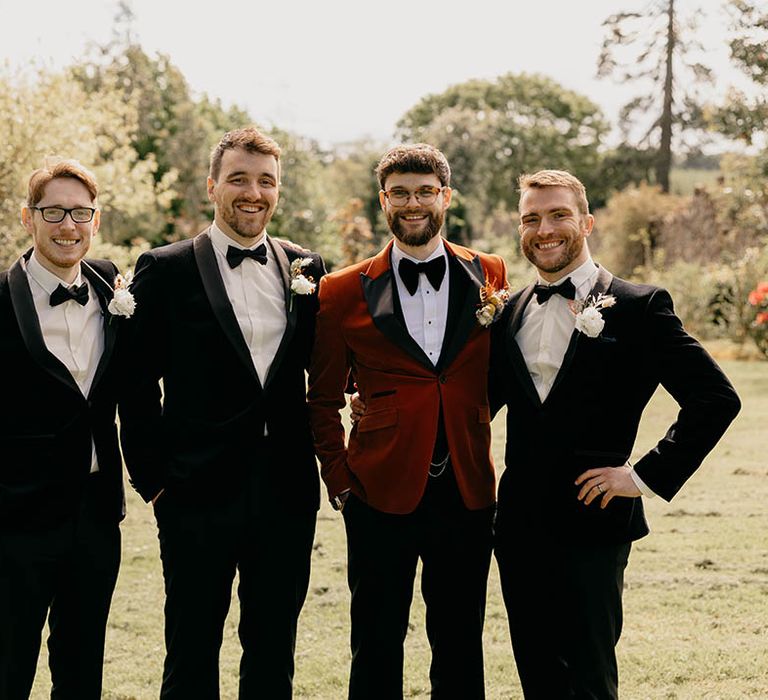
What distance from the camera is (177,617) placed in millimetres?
3717

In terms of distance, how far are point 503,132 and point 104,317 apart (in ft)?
158

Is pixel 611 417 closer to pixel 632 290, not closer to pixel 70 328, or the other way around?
pixel 632 290

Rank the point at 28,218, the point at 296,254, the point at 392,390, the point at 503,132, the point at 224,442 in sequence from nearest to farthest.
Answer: the point at 28,218 → the point at 224,442 → the point at 392,390 → the point at 296,254 → the point at 503,132

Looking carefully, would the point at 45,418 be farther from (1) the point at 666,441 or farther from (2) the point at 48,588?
(1) the point at 666,441

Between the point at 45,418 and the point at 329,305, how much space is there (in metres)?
1.20

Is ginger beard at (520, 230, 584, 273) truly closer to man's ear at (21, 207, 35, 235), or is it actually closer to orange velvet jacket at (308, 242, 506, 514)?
orange velvet jacket at (308, 242, 506, 514)

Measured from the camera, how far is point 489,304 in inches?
152

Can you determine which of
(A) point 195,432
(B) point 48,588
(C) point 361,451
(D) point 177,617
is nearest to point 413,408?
(C) point 361,451

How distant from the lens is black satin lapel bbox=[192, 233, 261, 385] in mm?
3717

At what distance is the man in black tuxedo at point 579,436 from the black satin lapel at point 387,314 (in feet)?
1.19

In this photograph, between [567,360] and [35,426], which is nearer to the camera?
[35,426]

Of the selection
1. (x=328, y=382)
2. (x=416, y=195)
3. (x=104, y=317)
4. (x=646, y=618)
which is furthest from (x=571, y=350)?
(x=646, y=618)

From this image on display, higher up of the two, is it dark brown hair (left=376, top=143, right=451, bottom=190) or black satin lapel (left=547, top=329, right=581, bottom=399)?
dark brown hair (left=376, top=143, right=451, bottom=190)

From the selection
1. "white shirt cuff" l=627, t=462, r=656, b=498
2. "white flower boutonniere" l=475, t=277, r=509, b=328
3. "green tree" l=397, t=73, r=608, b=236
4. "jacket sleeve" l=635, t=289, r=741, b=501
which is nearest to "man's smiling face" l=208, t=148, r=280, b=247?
"white flower boutonniere" l=475, t=277, r=509, b=328
